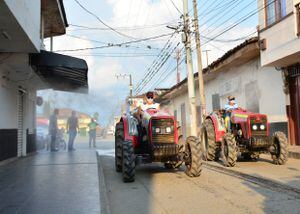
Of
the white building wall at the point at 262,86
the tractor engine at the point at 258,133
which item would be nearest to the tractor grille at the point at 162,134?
the tractor engine at the point at 258,133

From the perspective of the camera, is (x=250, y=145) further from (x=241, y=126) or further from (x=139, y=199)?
(x=139, y=199)

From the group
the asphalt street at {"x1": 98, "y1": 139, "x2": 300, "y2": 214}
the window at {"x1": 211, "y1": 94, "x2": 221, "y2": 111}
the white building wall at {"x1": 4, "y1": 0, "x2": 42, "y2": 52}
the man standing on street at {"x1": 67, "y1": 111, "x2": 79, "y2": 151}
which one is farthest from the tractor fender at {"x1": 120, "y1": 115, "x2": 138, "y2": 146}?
the window at {"x1": 211, "y1": 94, "x2": 221, "y2": 111}

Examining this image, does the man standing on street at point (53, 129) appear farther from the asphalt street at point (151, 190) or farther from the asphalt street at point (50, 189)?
the asphalt street at point (151, 190)

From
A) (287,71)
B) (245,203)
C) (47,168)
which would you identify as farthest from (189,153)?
(287,71)

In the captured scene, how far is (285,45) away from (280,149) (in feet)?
14.2

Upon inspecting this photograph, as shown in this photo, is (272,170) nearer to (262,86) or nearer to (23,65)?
(262,86)

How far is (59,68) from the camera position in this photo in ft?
39.2

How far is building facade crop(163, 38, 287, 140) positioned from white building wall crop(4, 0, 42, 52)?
8.65 m

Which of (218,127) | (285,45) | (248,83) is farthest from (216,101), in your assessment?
(218,127)

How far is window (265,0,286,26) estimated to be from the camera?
1444 cm

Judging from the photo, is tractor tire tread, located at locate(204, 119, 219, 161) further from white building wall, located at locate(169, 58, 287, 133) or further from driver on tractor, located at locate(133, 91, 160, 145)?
white building wall, located at locate(169, 58, 287, 133)

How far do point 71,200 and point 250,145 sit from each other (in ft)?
20.6

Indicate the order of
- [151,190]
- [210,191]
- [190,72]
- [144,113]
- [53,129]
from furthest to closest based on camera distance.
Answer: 1. [53,129]
2. [190,72]
3. [144,113]
4. [151,190]
5. [210,191]

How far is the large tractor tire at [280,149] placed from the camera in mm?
10898
